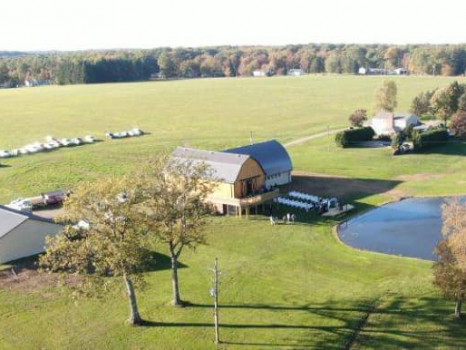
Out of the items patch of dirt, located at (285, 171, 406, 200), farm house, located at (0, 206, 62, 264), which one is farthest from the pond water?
farm house, located at (0, 206, 62, 264)

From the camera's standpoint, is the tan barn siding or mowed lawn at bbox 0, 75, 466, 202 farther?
mowed lawn at bbox 0, 75, 466, 202

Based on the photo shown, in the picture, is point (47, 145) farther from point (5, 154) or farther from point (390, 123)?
point (390, 123)

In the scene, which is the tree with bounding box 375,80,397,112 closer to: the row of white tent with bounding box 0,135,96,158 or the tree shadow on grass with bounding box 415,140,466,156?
the tree shadow on grass with bounding box 415,140,466,156

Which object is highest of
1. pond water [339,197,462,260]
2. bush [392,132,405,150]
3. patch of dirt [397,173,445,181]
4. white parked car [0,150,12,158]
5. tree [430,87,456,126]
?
tree [430,87,456,126]

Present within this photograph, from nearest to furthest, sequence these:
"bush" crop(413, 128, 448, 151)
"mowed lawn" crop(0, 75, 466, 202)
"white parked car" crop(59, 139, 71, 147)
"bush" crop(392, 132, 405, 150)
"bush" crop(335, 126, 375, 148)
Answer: "mowed lawn" crop(0, 75, 466, 202)
"bush" crop(392, 132, 405, 150)
"bush" crop(413, 128, 448, 151)
"bush" crop(335, 126, 375, 148)
"white parked car" crop(59, 139, 71, 147)

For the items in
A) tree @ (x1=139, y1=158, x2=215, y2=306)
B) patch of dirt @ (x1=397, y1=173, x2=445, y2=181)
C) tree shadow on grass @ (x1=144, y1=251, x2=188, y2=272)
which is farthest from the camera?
patch of dirt @ (x1=397, y1=173, x2=445, y2=181)

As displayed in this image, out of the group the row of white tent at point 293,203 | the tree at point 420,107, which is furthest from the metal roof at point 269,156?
the tree at point 420,107

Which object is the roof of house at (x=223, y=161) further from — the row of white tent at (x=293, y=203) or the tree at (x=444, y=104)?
the tree at (x=444, y=104)
